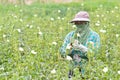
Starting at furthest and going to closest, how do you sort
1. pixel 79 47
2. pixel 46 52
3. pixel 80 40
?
pixel 46 52 < pixel 80 40 < pixel 79 47

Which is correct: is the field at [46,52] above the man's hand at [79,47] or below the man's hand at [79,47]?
below

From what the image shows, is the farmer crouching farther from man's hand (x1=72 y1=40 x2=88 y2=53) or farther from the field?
the field

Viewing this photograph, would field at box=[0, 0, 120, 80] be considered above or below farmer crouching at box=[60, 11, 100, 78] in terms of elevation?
below

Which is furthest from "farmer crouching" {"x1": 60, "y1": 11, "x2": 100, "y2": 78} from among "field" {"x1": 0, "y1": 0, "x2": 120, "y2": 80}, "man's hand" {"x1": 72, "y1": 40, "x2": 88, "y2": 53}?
"field" {"x1": 0, "y1": 0, "x2": 120, "y2": 80}

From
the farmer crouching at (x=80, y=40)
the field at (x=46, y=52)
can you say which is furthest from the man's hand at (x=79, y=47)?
the field at (x=46, y=52)

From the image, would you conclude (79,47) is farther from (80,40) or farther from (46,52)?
(46,52)

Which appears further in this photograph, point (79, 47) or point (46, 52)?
point (46, 52)

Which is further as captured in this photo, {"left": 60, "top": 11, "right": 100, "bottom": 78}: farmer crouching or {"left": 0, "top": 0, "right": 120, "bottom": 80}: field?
{"left": 60, "top": 11, "right": 100, "bottom": 78}: farmer crouching

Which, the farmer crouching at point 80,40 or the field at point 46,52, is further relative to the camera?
the farmer crouching at point 80,40

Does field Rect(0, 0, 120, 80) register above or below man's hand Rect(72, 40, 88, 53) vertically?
below

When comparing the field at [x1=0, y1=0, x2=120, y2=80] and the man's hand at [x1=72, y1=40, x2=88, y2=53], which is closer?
the field at [x1=0, y1=0, x2=120, y2=80]

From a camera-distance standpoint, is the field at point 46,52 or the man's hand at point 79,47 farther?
the man's hand at point 79,47

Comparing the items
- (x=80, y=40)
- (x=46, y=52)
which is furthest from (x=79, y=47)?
(x=46, y=52)

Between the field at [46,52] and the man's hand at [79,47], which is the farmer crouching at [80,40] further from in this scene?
the field at [46,52]
